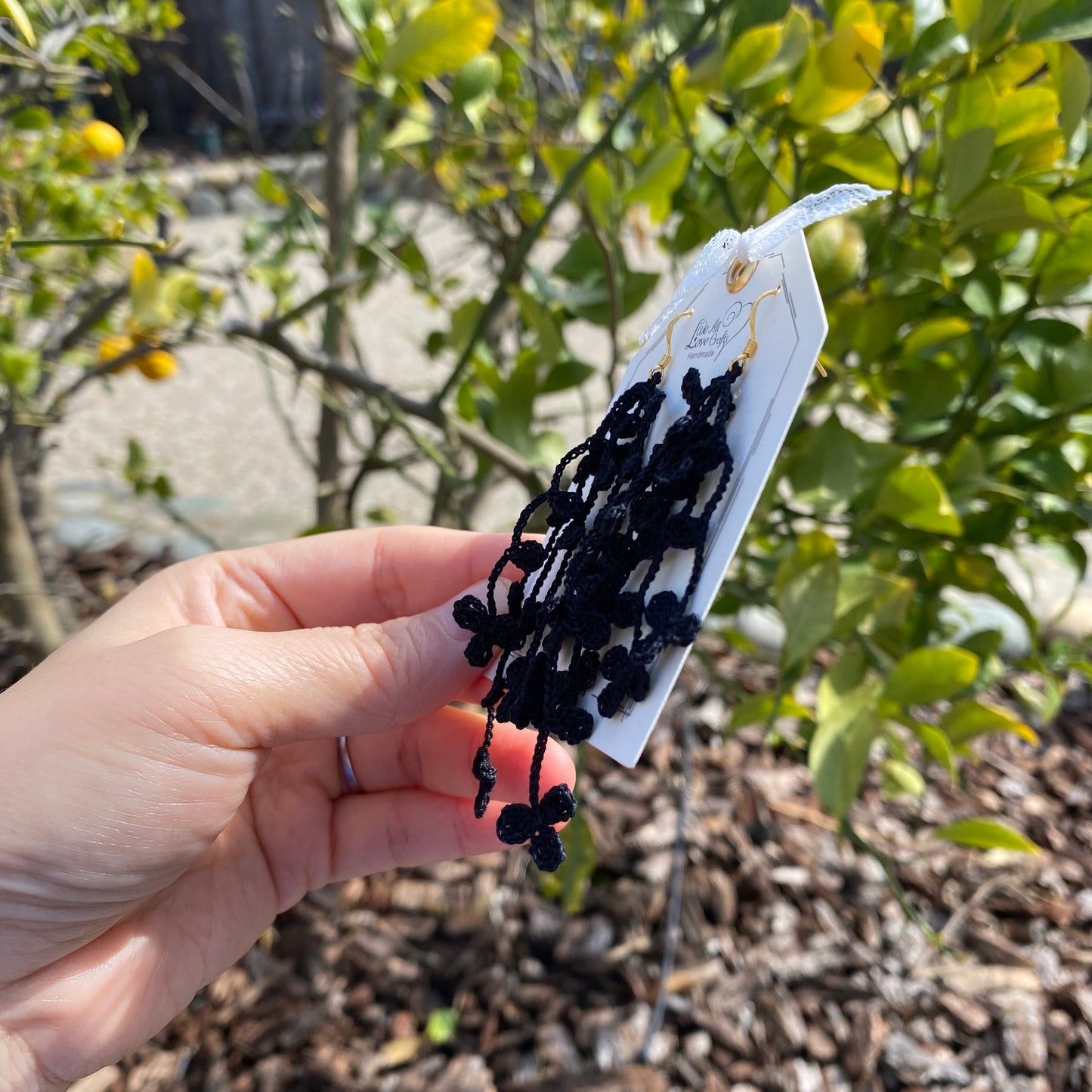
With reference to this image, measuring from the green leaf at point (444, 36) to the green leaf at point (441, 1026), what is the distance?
920 millimetres

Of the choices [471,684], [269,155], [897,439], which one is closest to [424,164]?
[897,439]

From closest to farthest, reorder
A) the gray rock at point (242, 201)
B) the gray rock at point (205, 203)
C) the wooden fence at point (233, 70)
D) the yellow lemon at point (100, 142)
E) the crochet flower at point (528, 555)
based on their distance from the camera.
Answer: the crochet flower at point (528, 555), the yellow lemon at point (100, 142), the gray rock at point (242, 201), the gray rock at point (205, 203), the wooden fence at point (233, 70)

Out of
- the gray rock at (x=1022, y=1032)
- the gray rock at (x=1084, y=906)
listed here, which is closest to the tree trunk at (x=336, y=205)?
the gray rock at (x=1022, y=1032)

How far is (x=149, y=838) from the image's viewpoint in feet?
1.79

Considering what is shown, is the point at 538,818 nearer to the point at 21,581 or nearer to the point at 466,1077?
the point at 466,1077

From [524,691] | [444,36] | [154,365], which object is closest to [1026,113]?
[444,36]

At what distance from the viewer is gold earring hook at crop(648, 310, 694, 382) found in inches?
19.8

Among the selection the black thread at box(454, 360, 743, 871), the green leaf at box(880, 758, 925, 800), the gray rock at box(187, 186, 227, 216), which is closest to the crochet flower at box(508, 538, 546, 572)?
the black thread at box(454, 360, 743, 871)

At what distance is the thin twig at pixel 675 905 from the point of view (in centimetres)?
97

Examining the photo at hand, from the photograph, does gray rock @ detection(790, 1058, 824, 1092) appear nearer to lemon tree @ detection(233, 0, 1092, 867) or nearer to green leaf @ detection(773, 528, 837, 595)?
lemon tree @ detection(233, 0, 1092, 867)

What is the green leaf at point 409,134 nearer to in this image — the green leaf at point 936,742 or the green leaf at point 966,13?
the green leaf at point 966,13

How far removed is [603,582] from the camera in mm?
472

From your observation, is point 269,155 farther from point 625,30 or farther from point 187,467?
point 625,30

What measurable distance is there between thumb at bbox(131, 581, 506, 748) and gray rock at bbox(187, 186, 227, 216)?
14.0ft
